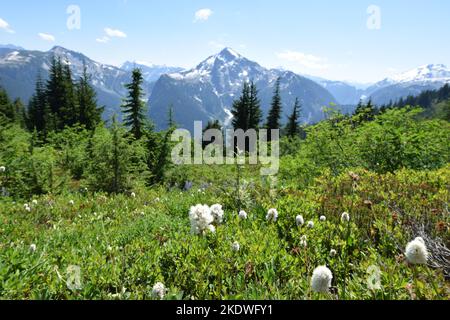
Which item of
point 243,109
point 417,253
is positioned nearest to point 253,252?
point 417,253

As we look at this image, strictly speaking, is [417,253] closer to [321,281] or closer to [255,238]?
[321,281]

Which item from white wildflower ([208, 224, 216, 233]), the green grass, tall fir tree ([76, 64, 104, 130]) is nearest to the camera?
the green grass

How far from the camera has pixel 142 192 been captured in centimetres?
1082

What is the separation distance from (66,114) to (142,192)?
35934 millimetres

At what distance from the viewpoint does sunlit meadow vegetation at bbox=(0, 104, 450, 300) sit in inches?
107

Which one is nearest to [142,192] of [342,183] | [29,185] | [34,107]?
[29,185]

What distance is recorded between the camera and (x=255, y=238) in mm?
3986

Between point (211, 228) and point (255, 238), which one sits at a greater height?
point (211, 228)

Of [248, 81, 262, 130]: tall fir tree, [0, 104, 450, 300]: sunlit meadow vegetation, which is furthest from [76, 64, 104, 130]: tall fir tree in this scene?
[0, 104, 450, 300]: sunlit meadow vegetation

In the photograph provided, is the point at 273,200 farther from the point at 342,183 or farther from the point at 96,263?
the point at 96,263

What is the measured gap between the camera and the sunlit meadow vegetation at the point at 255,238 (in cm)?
272

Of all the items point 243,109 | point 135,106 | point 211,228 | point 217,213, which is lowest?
point 211,228

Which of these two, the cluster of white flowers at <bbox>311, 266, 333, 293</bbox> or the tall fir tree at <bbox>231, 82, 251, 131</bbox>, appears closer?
the cluster of white flowers at <bbox>311, 266, 333, 293</bbox>

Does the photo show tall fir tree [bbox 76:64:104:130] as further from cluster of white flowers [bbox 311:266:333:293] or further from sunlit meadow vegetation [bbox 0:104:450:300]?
cluster of white flowers [bbox 311:266:333:293]
